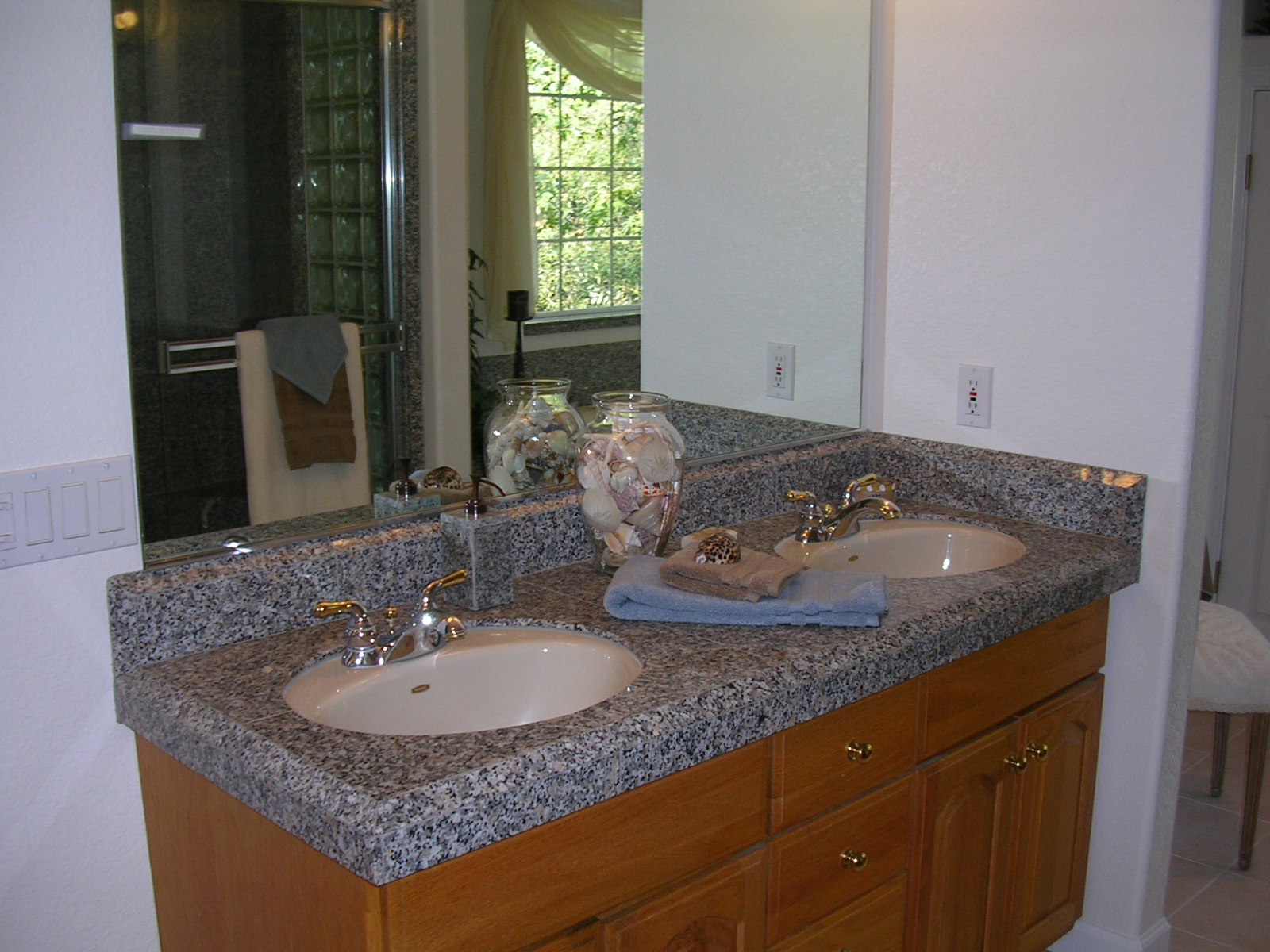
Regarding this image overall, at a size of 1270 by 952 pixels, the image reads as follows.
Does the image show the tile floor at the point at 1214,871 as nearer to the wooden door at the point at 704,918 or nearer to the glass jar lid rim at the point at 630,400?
the wooden door at the point at 704,918

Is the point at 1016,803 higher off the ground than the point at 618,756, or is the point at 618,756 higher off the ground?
the point at 618,756

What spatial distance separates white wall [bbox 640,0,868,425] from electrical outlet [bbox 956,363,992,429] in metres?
0.22

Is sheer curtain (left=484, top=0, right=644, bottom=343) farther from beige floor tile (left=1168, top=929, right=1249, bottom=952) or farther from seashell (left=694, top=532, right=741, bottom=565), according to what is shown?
beige floor tile (left=1168, top=929, right=1249, bottom=952)

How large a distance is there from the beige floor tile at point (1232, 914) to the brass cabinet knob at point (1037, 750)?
2.71ft

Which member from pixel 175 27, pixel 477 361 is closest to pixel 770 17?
pixel 477 361

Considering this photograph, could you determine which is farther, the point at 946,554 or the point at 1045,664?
the point at 946,554

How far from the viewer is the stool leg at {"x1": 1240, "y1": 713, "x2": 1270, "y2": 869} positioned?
9.01 feet

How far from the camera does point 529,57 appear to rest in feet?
5.93

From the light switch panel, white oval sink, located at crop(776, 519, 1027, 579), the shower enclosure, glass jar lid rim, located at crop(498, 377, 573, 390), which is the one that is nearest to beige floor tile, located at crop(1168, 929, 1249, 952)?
white oval sink, located at crop(776, 519, 1027, 579)

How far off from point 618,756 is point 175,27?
0.99 metres

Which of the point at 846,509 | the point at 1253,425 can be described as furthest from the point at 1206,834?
the point at 1253,425

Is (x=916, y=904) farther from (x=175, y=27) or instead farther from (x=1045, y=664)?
(x=175, y=27)

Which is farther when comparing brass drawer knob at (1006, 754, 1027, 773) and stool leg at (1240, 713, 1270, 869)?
stool leg at (1240, 713, 1270, 869)

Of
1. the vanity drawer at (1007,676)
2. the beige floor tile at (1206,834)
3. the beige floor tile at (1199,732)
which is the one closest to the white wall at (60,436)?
the vanity drawer at (1007,676)
